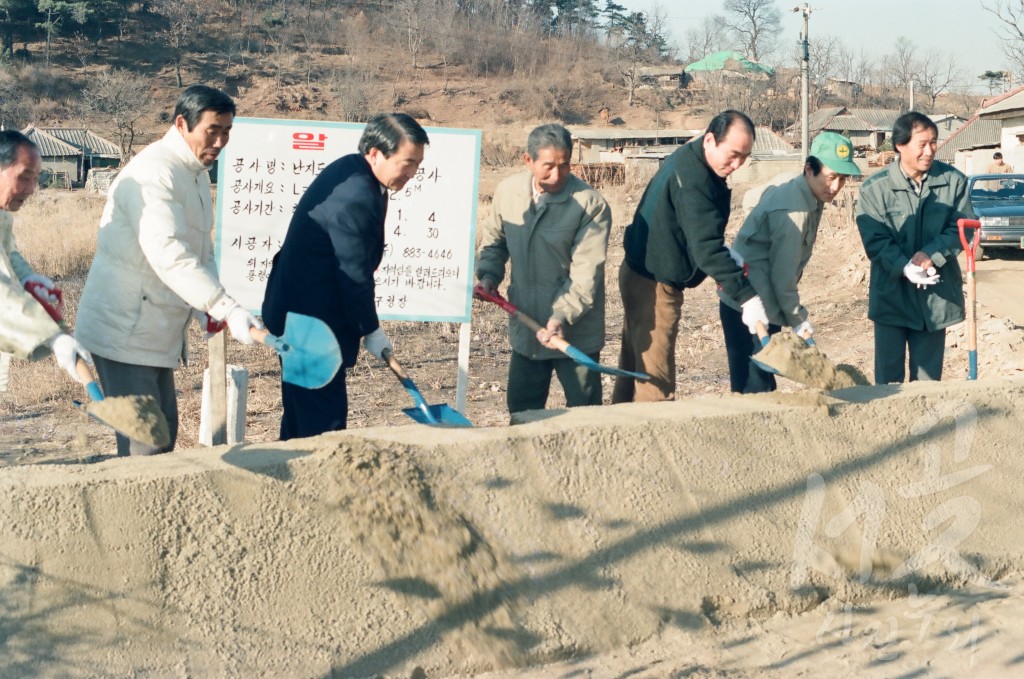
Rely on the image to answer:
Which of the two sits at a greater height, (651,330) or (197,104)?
(197,104)

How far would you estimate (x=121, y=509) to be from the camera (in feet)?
9.44

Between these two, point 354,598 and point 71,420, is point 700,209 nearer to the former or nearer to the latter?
point 354,598

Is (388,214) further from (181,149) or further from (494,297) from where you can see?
(181,149)

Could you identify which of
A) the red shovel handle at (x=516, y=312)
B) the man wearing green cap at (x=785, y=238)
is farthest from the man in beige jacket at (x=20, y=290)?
the man wearing green cap at (x=785, y=238)

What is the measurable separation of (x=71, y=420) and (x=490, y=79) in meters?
62.1

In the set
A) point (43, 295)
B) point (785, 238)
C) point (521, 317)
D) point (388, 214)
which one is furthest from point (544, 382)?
point (43, 295)

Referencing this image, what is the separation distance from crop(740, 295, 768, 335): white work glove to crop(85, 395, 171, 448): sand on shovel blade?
7.77 ft

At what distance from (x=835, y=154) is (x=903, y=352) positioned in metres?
1.10

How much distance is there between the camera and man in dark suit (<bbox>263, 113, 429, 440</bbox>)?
369cm

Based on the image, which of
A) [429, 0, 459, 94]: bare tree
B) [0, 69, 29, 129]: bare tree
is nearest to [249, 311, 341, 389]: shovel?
[0, 69, 29, 129]: bare tree

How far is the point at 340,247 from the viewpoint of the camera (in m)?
3.69

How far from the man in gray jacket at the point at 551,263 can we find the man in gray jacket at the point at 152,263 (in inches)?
54.8

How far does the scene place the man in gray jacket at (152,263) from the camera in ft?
11.1

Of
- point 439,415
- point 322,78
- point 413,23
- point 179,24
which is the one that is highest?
point 413,23
